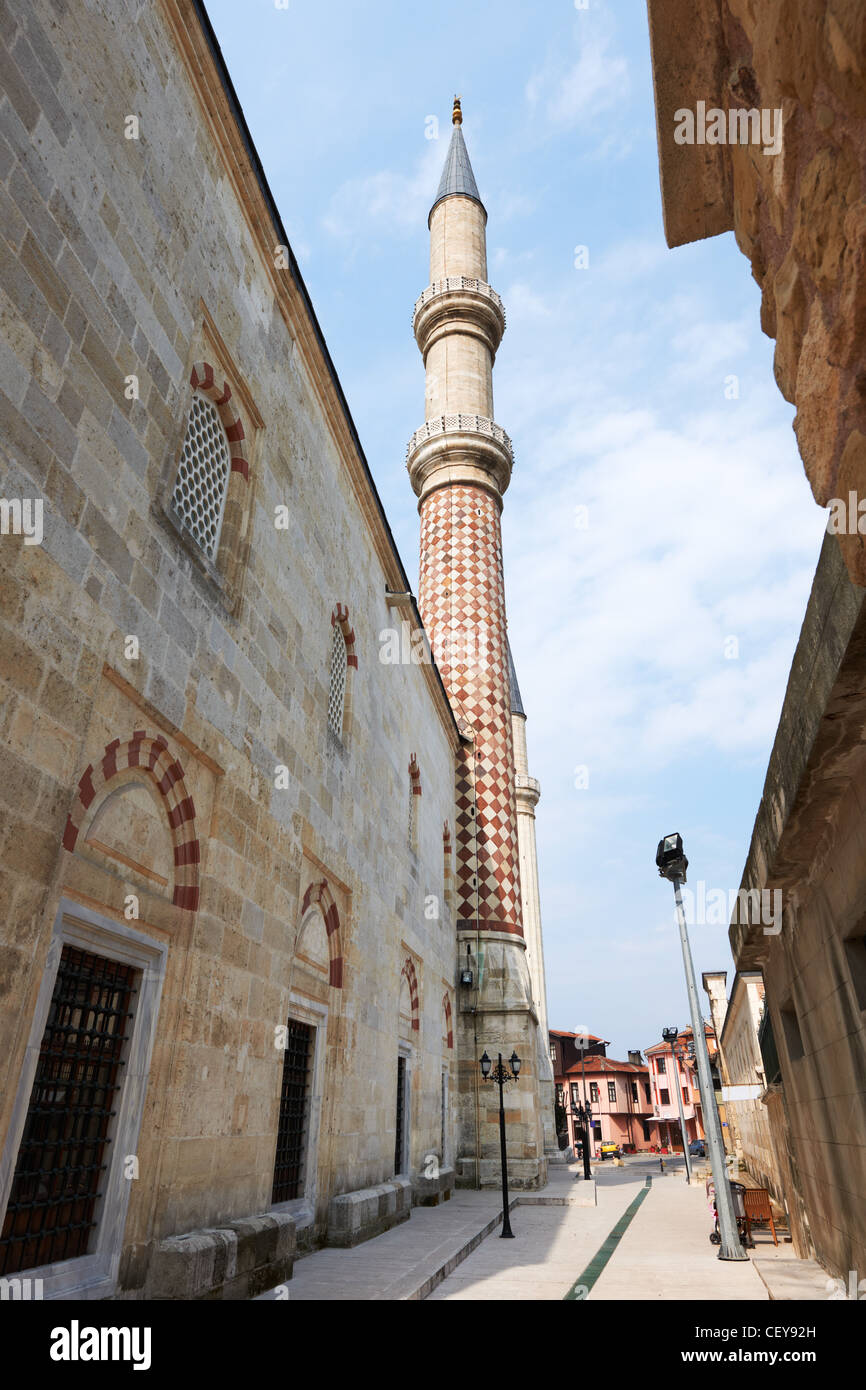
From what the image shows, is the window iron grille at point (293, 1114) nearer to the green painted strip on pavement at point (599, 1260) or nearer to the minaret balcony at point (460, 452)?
the green painted strip on pavement at point (599, 1260)

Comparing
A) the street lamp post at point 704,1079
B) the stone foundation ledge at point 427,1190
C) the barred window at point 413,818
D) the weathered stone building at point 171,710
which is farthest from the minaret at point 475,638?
the street lamp post at point 704,1079

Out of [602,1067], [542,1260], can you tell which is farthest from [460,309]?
[602,1067]

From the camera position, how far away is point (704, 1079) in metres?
8.17

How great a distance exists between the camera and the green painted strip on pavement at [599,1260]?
591 centimetres

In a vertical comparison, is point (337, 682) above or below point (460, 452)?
below

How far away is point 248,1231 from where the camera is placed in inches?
195

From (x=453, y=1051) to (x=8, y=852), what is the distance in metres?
11.8

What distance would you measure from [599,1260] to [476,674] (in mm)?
10668

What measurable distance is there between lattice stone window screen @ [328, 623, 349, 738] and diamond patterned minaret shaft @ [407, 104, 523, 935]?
7329mm

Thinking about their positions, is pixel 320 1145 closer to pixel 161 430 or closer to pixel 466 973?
pixel 161 430

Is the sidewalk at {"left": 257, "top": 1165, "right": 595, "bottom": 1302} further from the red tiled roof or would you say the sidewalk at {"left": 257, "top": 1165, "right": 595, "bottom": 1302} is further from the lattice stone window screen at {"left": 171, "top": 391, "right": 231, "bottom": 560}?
the red tiled roof

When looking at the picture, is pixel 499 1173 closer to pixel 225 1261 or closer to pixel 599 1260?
pixel 599 1260

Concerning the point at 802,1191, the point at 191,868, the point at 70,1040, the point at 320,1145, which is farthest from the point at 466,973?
the point at 70,1040

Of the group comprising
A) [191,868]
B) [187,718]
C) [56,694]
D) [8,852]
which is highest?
[187,718]
